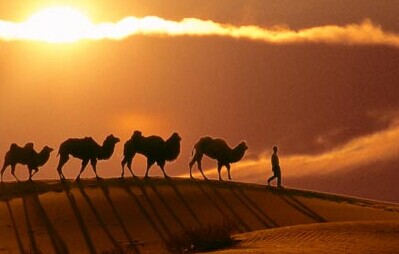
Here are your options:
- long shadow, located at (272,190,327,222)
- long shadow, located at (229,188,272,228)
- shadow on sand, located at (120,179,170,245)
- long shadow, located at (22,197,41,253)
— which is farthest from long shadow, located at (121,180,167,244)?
long shadow, located at (272,190,327,222)

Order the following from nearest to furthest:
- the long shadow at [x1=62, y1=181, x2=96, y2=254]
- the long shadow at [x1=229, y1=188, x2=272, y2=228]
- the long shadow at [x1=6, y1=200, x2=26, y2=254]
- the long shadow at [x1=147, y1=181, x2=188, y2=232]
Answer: the long shadow at [x1=6, y1=200, x2=26, y2=254]
the long shadow at [x1=62, y1=181, x2=96, y2=254]
the long shadow at [x1=147, y1=181, x2=188, y2=232]
the long shadow at [x1=229, y1=188, x2=272, y2=228]

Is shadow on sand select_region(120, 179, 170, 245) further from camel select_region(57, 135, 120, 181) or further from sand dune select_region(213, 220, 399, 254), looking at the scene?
sand dune select_region(213, 220, 399, 254)

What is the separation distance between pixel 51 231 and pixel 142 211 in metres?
3.66

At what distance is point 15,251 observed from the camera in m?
23.9

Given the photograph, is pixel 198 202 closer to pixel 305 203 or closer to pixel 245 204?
pixel 245 204

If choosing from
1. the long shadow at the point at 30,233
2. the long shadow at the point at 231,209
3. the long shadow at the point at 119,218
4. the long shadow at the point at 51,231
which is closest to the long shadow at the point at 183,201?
the long shadow at the point at 231,209

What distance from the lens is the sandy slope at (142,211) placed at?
83.6 ft

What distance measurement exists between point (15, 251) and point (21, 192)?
27.7 ft

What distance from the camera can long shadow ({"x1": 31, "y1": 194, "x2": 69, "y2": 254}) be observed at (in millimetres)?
24344

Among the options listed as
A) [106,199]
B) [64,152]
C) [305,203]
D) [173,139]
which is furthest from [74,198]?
[305,203]

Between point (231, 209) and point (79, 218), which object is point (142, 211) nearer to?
point (79, 218)

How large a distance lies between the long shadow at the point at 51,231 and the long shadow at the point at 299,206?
8.44 meters

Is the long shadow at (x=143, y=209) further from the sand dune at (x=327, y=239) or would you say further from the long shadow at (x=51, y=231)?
the sand dune at (x=327, y=239)

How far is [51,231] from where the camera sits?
26.5m
